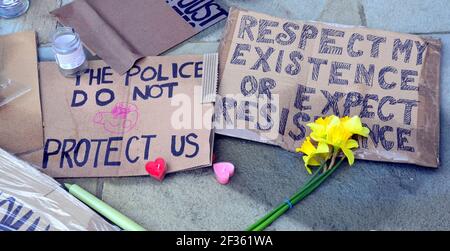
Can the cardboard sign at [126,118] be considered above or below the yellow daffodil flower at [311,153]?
below

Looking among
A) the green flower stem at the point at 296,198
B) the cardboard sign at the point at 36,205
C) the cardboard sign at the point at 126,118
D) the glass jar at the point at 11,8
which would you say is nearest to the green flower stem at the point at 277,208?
the green flower stem at the point at 296,198

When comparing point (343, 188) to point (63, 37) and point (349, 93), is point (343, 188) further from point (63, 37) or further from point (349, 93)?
point (63, 37)

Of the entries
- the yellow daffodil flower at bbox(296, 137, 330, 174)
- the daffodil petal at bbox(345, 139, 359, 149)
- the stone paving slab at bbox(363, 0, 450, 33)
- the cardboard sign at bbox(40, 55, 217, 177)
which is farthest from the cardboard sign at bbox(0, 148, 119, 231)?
the stone paving slab at bbox(363, 0, 450, 33)

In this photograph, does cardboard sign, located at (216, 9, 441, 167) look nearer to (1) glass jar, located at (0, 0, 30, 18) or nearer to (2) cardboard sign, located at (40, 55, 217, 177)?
(2) cardboard sign, located at (40, 55, 217, 177)

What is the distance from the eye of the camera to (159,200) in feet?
4.25

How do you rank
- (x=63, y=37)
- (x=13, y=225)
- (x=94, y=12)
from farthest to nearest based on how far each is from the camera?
(x=94, y=12), (x=63, y=37), (x=13, y=225)

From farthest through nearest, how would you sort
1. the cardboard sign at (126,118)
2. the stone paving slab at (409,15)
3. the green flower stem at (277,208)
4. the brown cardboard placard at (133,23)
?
1. the stone paving slab at (409,15)
2. the brown cardboard placard at (133,23)
3. the cardboard sign at (126,118)
4. the green flower stem at (277,208)

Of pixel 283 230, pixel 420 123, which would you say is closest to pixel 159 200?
pixel 283 230

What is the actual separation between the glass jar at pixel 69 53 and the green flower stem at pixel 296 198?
67 cm

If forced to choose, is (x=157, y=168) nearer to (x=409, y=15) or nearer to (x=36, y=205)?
(x=36, y=205)

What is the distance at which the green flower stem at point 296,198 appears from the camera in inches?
48.8

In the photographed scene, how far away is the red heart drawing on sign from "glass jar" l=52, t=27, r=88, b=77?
373mm

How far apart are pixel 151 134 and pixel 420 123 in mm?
723

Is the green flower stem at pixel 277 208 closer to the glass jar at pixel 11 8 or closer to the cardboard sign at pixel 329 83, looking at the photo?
the cardboard sign at pixel 329 83
